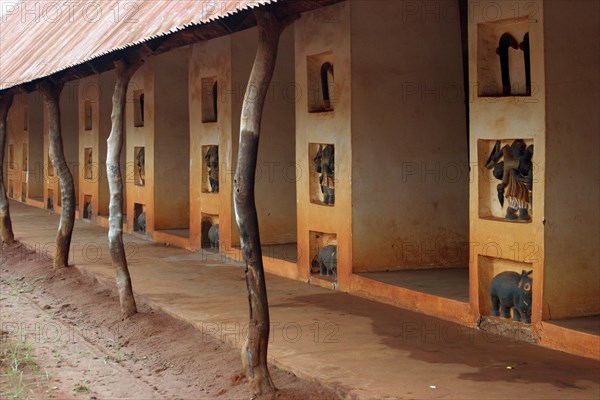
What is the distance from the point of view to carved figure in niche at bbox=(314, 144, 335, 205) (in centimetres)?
1131

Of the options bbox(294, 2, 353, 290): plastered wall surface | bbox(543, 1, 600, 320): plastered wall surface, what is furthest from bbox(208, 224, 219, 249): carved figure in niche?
bbox(543, 1, 600, 320): plastered wall surface

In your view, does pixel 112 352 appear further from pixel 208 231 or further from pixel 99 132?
pixel 99 132

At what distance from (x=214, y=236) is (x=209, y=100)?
7.16ft

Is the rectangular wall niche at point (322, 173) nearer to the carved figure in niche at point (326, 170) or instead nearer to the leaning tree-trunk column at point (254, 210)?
the carved figure in niche at point (326, 170)

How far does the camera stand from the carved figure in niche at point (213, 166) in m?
14.5

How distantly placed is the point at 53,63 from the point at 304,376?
742 cm

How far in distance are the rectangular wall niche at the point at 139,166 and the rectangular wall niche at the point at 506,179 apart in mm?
9984

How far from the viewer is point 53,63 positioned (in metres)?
12.9

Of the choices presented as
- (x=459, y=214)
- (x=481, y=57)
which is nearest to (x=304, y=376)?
(x=481, y=57)

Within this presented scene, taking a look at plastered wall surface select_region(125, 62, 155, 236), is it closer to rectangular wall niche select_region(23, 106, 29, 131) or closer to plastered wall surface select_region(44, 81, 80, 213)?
plastered wall surface select_region(44, 81, 80, 213)

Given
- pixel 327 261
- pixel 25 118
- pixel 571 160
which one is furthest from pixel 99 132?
pixel 571 160

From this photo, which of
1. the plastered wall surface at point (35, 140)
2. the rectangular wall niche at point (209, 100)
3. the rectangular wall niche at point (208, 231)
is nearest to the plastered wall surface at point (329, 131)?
the rectangular wall niche at point (208, 231)

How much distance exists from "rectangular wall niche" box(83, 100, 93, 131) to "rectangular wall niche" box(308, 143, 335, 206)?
10659 millimetres

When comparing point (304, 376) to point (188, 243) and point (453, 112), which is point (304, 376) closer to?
point (453, 112)
